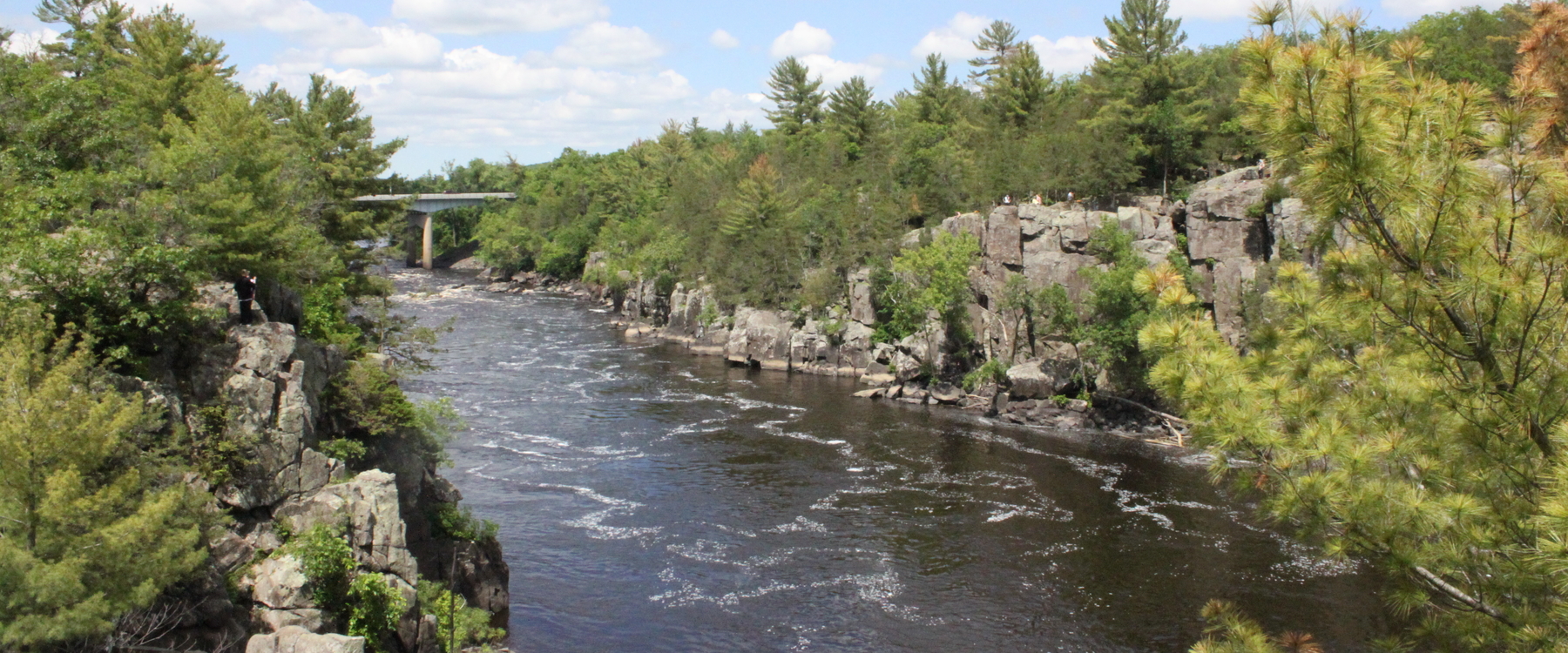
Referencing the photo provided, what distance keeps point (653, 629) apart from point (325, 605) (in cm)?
872

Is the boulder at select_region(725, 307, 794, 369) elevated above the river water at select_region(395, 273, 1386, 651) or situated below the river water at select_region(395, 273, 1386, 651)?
above

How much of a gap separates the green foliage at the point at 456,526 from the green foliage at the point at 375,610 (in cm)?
581

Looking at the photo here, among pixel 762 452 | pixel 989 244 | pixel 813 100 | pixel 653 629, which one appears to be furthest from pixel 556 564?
pixel 813 100

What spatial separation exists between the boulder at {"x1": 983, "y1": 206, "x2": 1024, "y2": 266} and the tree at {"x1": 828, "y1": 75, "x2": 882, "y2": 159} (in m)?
32.1

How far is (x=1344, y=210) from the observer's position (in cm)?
993

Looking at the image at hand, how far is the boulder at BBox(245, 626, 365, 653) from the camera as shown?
16.9 meters

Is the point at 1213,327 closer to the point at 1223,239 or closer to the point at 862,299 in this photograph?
the point at 1223,239

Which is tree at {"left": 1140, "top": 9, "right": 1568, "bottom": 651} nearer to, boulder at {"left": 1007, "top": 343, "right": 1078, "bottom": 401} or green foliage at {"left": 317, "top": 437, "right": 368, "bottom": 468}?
green foliage at {"left": 317, "top": 437, "right": 368, "bottom": 468}

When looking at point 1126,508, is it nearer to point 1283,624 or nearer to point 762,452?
point 1283,624

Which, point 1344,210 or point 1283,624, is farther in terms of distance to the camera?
point 1283,624

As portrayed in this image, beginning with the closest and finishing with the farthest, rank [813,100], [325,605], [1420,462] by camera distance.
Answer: [1420,462] < [325,605] < [813,100]

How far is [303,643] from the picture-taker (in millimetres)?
17047

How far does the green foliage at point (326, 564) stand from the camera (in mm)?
19266

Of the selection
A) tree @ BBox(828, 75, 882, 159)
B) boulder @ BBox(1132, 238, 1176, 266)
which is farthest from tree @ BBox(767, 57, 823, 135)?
boulder @ BBox(1132, 238, 1176, 266)
